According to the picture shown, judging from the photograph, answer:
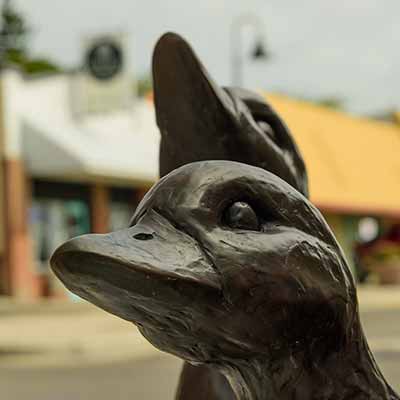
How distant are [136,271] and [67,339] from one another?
8.88m

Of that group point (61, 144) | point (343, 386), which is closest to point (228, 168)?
point (343, 386)

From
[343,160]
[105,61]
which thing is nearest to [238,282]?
[105,61]

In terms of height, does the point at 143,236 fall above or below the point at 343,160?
above

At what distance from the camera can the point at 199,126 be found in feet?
6.85

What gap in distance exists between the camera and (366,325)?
37.2ft

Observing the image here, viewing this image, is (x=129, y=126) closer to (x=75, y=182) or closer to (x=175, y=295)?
(x=75, y=182)

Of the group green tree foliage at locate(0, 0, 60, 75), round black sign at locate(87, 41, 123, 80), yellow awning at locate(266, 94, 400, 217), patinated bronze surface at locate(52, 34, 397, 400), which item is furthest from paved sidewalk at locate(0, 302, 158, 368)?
green tree foliage at locate(0, 0, 60, 75)

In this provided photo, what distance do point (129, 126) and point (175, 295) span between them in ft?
55.2

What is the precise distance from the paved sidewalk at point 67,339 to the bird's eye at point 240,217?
730cm

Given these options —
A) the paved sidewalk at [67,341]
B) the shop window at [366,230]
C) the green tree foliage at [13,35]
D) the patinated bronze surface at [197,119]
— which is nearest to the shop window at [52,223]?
the paved sidewalk at [67,341]

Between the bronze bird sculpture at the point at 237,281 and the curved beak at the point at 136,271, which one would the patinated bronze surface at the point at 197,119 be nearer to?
the bronze bird sculpture at the point at 237,281

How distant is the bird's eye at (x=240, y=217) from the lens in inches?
56.1

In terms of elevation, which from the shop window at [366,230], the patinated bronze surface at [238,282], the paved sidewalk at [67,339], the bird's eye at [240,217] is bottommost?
the shop window at [366,230]

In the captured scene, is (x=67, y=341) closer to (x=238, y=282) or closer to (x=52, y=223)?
(x=52, y=223)
